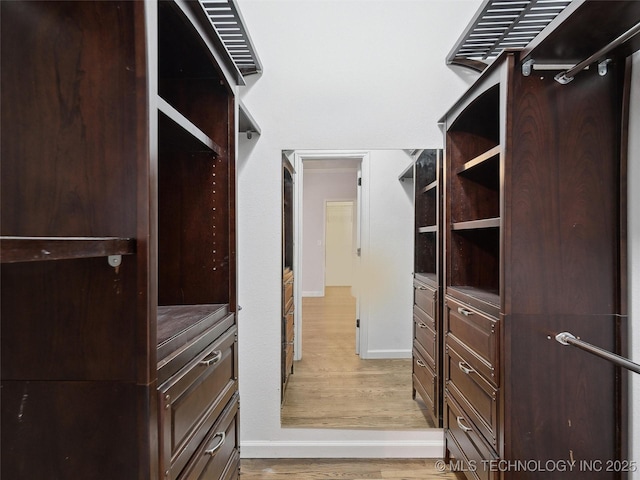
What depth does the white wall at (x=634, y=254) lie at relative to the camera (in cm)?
122

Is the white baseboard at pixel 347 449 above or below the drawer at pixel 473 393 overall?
below

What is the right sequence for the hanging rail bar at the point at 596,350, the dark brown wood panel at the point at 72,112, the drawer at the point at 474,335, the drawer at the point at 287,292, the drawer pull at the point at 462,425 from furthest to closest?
the drawer at the point at 287,292 < the drawer pull at the point at 462,425 < the drawer at the point at 474,335 < the hanging rail bar at the point at 596,350 < the dark brown wood panel at the point at 72,112

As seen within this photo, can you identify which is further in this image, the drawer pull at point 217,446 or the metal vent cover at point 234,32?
the metal vent cover at point 234,32

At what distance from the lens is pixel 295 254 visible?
212 centimetres

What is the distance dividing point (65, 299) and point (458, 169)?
1799 millimetres

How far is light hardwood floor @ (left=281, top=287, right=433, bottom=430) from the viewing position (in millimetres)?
2121

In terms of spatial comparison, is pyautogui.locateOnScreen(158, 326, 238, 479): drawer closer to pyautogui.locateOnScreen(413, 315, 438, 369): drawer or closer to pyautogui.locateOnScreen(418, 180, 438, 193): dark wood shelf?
pyautogui.locateOnScreen(413, 315, 438, 369): drawer

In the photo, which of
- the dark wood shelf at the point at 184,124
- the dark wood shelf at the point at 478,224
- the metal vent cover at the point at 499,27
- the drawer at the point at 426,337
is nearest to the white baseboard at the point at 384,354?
the drawer at the point at 426,337

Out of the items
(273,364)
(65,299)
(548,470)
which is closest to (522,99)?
(548,470)

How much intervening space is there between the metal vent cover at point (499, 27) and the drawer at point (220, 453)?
6.61 ft

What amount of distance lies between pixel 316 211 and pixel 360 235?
0.30 meters

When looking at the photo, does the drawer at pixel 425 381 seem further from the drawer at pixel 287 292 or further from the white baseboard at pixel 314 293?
the drawer at pixel 287 292

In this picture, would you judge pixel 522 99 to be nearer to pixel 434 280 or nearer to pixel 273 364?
pixel 434 280

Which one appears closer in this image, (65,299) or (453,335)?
(65,299)
